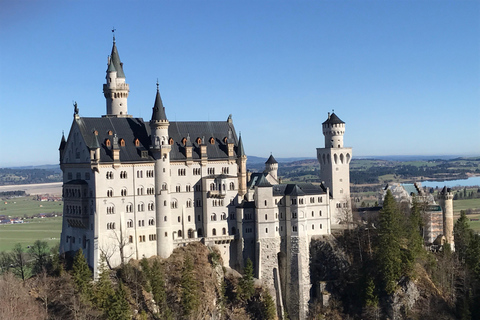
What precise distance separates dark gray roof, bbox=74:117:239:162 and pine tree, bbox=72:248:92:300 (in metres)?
13.2

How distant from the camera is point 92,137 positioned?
312ft

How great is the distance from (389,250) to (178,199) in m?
30.3

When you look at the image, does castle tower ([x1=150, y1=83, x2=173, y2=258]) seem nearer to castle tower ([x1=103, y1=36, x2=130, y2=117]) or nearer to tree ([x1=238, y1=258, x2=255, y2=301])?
castle tower ([x1=103, y1=36, x2=130, y2=117])

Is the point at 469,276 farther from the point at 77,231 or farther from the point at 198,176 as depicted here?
the point at 77,231

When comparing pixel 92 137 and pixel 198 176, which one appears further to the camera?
pixel 198 176

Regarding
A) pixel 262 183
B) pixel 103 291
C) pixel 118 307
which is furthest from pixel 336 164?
pixel 118 307

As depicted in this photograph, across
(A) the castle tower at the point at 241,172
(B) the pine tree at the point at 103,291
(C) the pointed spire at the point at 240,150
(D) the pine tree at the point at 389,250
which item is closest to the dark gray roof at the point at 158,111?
(C) the pointed spire at the point at 240,150

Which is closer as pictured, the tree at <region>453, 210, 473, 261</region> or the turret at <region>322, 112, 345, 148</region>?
the tree at <region>453, 210, 473, 261</region>

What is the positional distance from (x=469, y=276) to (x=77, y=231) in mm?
55482

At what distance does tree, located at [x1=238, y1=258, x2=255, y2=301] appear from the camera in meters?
98.2

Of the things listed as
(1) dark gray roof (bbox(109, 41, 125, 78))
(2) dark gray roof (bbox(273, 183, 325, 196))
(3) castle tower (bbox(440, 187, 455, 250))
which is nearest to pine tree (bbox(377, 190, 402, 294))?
(2) dark gray roof (bbox(273, 183, 325, 196))

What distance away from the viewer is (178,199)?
10119 centimetres

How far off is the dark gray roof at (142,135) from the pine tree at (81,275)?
1318cm

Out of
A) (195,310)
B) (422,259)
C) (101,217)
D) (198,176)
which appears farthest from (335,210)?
(101,217)
